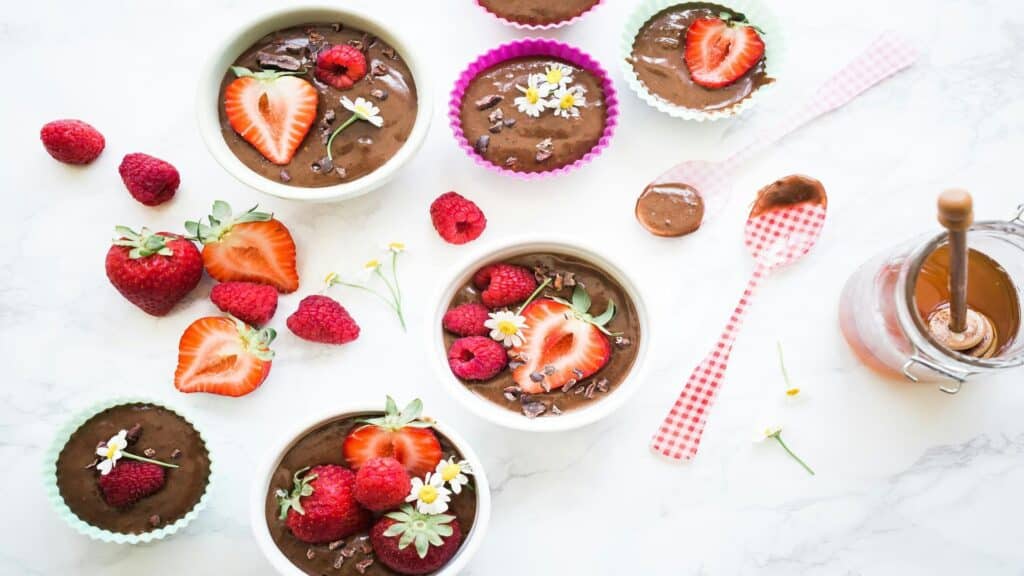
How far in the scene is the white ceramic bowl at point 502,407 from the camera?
6.15ft

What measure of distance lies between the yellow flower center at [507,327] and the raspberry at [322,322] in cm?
36

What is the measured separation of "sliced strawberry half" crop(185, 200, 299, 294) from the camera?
2.05 m

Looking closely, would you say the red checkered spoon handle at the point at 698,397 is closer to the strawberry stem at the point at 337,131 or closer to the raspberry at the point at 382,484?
the raspberry at the point at 382,484

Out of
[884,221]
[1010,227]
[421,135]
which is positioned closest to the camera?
[1010,227]

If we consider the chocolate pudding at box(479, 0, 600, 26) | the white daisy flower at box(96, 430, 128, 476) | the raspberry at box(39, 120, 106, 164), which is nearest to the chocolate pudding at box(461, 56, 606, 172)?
the chocolate pudding at box(479, 0, 600, 26)

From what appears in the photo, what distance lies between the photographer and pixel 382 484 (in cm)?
175

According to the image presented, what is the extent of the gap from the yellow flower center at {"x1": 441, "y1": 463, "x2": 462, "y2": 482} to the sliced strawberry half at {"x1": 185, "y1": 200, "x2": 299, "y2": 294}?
59cm

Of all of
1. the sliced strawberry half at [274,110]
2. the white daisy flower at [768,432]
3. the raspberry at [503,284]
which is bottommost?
the white daisy flower at [768,432]

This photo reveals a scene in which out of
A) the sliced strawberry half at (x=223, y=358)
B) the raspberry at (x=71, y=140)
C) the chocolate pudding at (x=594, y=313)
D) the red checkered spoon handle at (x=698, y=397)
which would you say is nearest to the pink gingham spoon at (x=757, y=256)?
the red checkered spoon handle at (x=698, y=397)

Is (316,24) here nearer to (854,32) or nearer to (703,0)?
(703,0)

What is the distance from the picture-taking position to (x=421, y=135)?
197cm

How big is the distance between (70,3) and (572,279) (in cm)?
137

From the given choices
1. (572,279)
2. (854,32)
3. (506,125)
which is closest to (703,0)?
(854,32)

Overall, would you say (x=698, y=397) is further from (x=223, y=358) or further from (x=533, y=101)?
(x=223, y=358)
